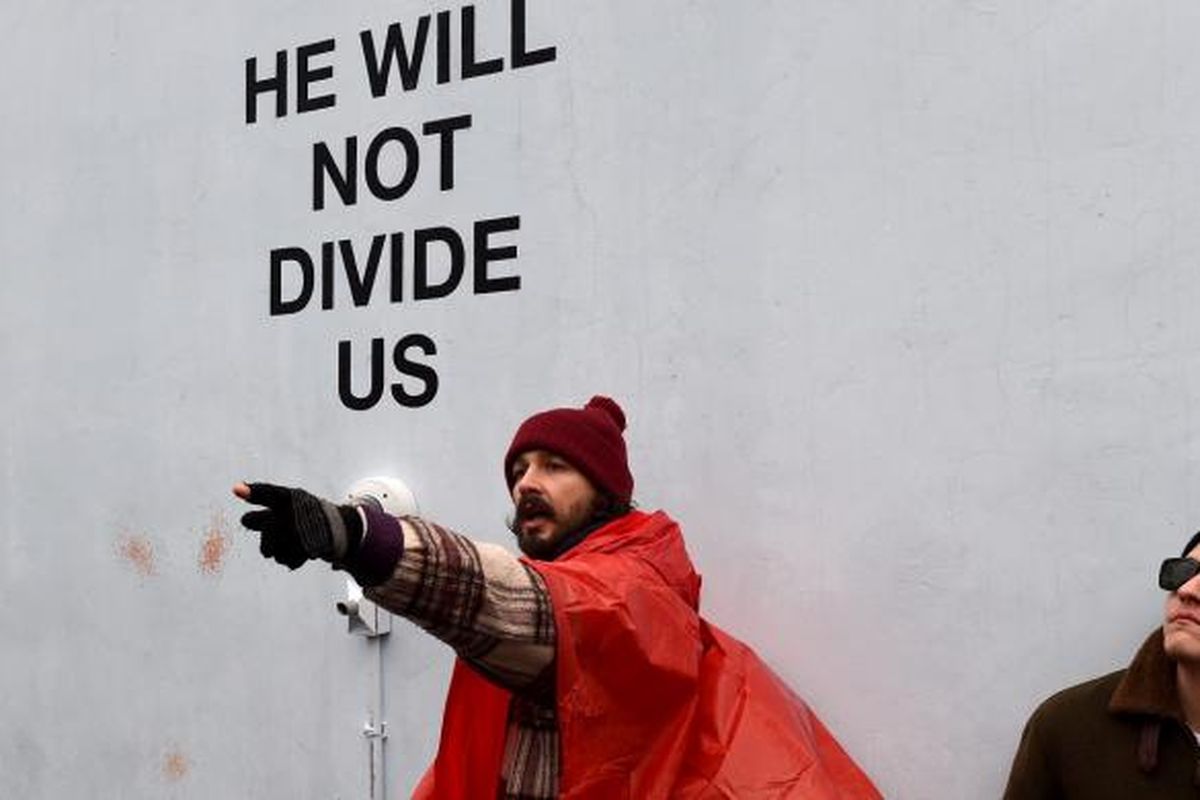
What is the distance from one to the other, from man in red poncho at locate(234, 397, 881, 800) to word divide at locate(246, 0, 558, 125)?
0.92 meters

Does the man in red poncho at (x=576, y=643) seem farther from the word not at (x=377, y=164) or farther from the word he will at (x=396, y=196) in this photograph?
the word not at (x=377, y=164)

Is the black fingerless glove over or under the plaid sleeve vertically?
over

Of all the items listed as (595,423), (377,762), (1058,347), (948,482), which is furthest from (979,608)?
(377,762)

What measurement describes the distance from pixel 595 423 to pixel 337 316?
3.46ft

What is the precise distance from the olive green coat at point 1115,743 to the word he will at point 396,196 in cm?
141

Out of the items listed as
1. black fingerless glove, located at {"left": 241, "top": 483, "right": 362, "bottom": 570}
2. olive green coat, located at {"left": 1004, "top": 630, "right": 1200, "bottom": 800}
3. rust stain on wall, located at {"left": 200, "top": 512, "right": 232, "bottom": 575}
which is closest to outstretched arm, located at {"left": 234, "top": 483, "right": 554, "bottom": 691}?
black fingerless glove, located at {"left": 241, "top": 483, "right": 362, "bottom": 570}

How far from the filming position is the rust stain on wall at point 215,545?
13.4ft

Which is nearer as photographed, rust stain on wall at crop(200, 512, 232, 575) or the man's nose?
the man's nose

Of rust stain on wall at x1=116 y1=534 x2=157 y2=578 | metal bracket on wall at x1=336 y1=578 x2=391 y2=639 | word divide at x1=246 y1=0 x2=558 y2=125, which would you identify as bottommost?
metal bracket on wall at x1=336 y1=578 x2=391 y2=639

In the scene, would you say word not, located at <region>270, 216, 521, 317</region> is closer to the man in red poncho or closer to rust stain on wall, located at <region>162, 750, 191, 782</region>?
the man in red poncho

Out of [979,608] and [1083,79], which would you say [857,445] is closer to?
[979,608]

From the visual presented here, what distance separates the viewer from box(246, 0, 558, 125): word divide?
145 inches

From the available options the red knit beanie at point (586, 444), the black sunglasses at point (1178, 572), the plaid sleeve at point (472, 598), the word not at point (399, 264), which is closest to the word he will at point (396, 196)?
the word not at point (399, 264)

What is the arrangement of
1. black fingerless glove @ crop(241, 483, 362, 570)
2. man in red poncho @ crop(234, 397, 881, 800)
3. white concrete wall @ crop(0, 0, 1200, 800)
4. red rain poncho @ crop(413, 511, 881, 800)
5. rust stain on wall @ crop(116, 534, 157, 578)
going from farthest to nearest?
rust stain on wall @ crop(116, 534, 157, 578) < white concrete wall @ crop(0, 0, 1200, 800) < red rain poncho @ crop(413, 511, 881, 800) < man in red poncho @ crop(234, 397, 881, 800) < black fingerless glove @ crop(241, 483, 362, 570)
